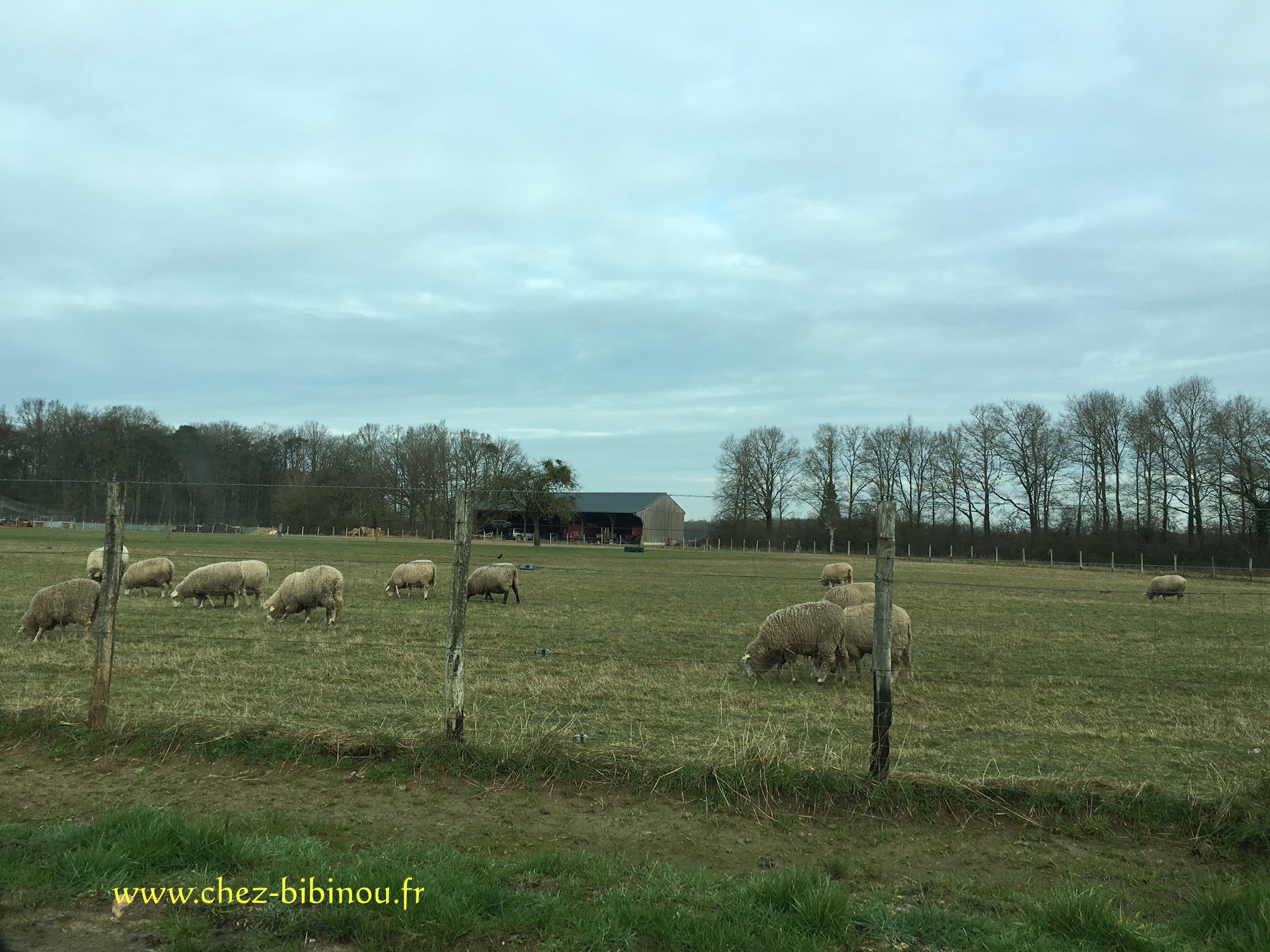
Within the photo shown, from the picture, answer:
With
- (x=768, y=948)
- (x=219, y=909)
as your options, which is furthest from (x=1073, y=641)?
(x=219, y=909)

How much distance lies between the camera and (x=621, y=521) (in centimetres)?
5141

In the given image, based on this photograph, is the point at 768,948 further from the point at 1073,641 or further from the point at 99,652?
the point at 1073,641

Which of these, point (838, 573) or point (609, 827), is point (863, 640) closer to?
point (609, 827)

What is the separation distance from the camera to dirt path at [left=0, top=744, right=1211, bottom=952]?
4.59 m

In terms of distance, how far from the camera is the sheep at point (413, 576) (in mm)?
22094

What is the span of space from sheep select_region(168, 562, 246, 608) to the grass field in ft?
2.36

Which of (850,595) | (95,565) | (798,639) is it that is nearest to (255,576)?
(95,565)

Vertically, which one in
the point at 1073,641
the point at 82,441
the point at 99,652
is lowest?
the point at 1073,641

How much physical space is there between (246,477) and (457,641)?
53565 mm

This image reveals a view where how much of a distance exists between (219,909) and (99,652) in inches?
144

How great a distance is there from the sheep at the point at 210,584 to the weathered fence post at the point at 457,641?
46.4 ft

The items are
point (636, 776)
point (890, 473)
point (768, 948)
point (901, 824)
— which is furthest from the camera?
point (890, 473)

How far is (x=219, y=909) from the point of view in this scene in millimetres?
3893

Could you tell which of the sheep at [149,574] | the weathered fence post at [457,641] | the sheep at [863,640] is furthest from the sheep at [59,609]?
the sheep at [863,640]
